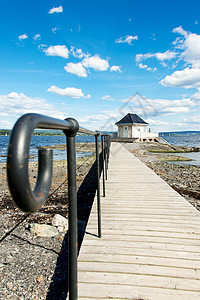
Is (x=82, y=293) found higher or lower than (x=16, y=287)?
higher

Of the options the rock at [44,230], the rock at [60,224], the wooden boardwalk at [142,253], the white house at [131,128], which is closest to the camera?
the wooden boardwalk at [142,253]

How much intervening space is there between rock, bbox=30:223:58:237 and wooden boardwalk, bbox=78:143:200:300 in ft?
3.80

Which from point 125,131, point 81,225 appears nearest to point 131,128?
point 125,131

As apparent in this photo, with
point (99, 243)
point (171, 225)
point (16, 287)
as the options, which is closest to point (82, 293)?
point (99, 243)

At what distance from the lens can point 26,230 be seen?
413cm

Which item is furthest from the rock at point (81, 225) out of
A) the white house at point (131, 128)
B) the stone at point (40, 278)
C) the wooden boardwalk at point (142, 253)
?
the white house at point (131, 128)

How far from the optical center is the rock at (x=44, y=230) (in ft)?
12.8

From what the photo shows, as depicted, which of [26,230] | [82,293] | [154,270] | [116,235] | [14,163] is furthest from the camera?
[26,230]

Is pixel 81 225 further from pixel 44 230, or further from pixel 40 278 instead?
pixel 40 278

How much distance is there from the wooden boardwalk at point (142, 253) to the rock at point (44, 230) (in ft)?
3.80

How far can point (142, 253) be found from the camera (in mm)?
2281

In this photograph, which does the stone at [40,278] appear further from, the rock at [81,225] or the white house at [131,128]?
the white house at [131,128]

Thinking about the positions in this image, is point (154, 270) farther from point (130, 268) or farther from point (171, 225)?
point (171, 225)

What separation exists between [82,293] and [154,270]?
76cm
